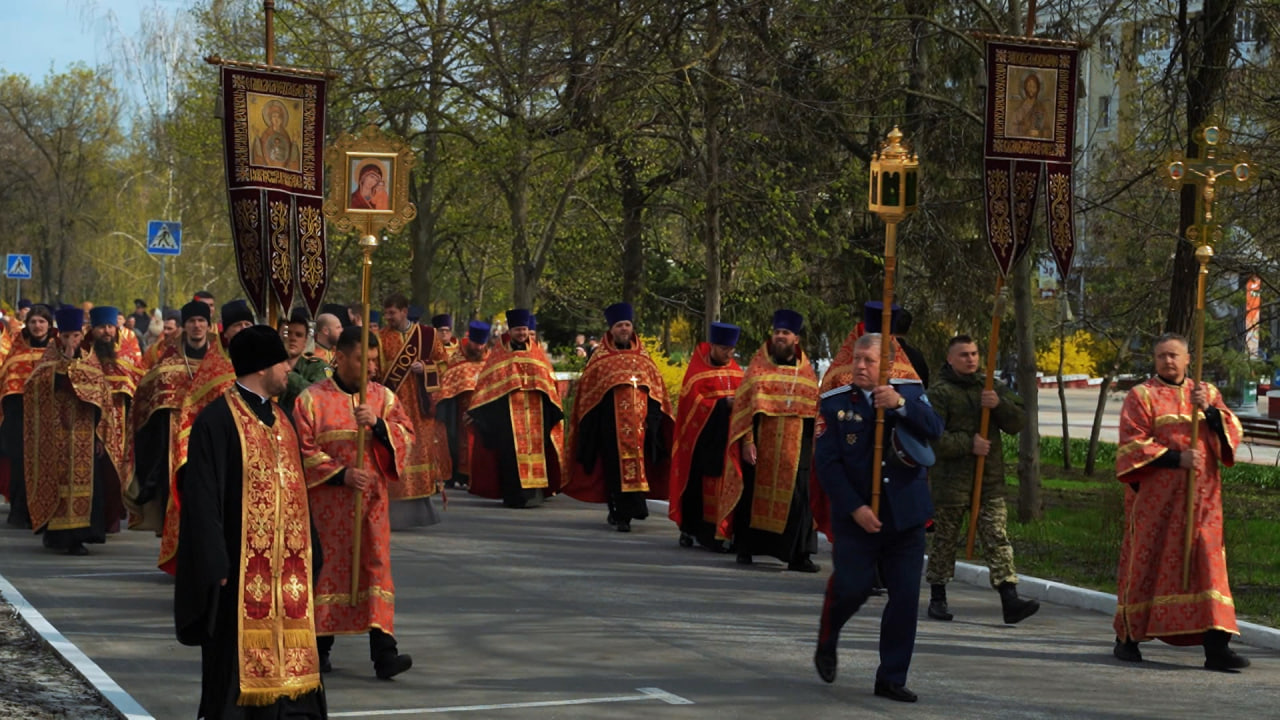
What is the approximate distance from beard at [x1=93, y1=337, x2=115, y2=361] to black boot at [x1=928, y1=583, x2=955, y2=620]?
22.7 feet

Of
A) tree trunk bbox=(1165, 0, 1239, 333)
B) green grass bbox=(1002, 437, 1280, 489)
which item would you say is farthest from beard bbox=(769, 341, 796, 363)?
green grass bbox=(1002, 437, 1280, 489)

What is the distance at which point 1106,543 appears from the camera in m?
14.8

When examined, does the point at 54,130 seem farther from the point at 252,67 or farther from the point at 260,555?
the point at 260,555

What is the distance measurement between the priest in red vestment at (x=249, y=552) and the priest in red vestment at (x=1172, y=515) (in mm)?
4966

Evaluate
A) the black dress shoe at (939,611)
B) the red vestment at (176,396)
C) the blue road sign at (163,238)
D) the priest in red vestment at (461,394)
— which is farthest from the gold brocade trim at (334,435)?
the blue road sign at (163,238)

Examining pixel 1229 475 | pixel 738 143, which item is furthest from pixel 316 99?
pixel 1229 475

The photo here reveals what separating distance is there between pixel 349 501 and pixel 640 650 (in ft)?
6.20

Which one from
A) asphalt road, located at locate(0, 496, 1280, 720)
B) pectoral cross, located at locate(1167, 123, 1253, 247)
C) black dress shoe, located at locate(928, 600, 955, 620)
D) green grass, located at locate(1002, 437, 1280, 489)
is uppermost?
pectoral cross, located at locate(1167, 123, 1253, 247)

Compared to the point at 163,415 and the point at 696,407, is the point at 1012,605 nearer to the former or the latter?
the point at 696,407

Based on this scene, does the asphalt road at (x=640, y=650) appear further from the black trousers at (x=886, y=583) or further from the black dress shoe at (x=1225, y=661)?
the black trousers at (x=886, y=583)

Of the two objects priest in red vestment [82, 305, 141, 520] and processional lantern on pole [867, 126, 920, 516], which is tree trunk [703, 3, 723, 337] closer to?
priest in red vestment [82, 305, 141, 520]

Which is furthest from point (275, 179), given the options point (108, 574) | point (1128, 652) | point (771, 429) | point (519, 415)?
point (519, 415)

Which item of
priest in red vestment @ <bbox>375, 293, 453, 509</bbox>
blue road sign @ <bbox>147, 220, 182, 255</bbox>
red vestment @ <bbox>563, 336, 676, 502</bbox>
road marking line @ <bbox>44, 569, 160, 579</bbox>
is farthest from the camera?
blue road sign @ <bbox>147, 220, 182, 255</bbox>

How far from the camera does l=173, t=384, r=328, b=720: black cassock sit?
22.2 ft
